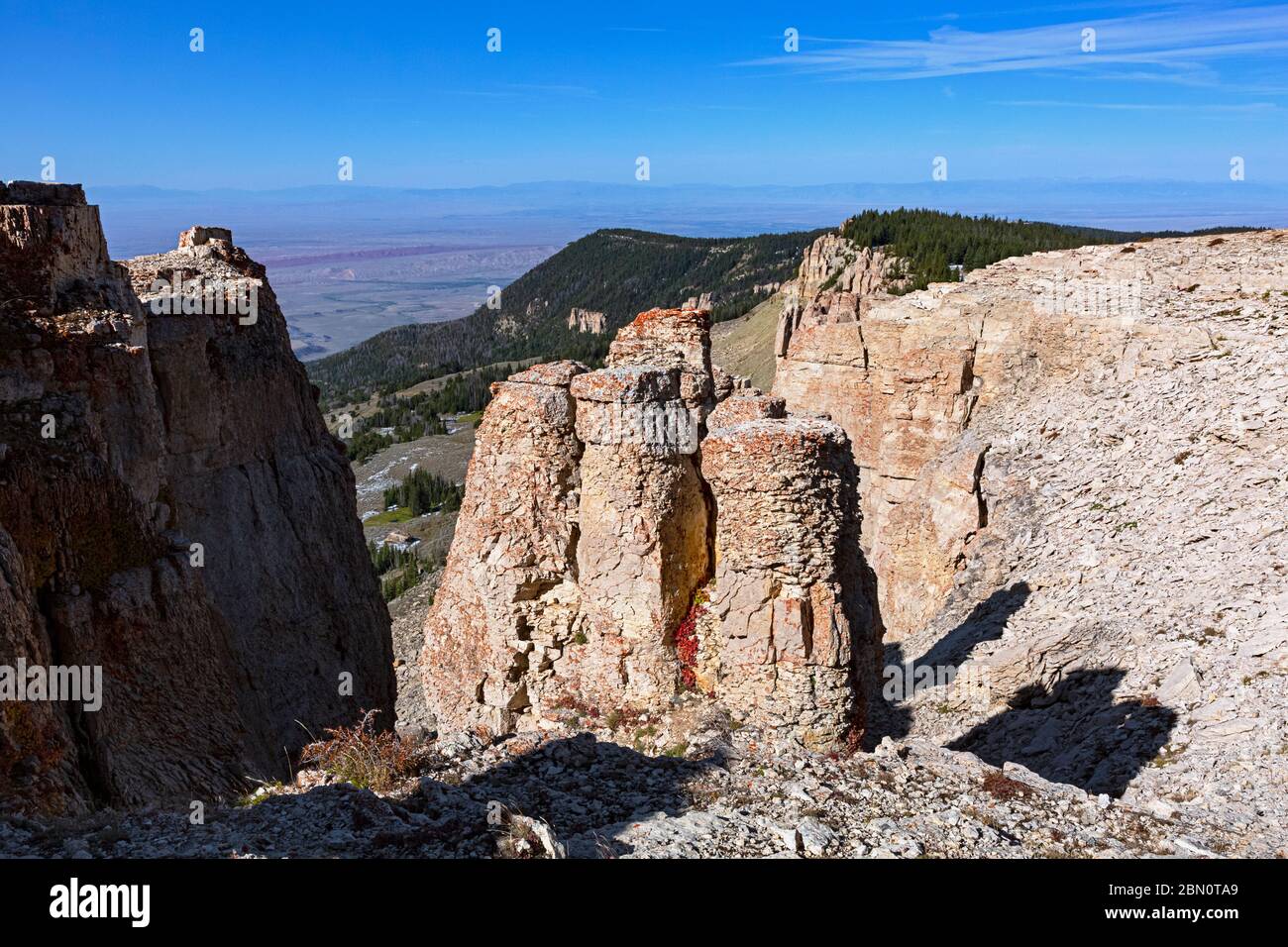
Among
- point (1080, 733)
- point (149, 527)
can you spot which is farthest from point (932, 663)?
point (149, 527)

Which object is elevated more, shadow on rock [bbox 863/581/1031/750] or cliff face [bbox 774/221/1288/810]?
cliff face [bbox 774/221/1288/810]

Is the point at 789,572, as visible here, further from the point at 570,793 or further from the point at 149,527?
the point at 149,527

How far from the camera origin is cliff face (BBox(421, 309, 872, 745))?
14039 millimetres

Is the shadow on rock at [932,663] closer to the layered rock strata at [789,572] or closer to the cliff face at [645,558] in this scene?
the layered rock strata at [789,572]

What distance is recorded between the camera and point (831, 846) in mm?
10195

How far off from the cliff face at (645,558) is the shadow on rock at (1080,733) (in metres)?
4.40

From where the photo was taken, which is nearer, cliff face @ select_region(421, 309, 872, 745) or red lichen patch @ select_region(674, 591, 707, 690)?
cliff face @ select_region(421, 309, 872, 745)

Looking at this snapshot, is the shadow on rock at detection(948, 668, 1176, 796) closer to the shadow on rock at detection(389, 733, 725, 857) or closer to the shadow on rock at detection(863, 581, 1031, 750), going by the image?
the shadow on rock at detection(863, 581, 1031, 750)

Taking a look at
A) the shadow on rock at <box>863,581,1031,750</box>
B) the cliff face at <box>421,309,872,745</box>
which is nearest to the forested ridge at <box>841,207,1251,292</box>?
the shadow on rock at <box>863,581,1031,750</box>

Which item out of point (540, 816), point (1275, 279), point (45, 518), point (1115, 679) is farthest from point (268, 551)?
point (1275, 279)

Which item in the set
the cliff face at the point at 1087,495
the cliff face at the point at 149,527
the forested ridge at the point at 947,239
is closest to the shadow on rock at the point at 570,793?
the cliff face at the point at 149,527

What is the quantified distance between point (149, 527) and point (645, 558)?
7530 millimetres

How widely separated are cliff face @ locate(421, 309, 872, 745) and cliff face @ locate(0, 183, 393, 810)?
3374 millimetres

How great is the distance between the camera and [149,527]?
12203 mm
